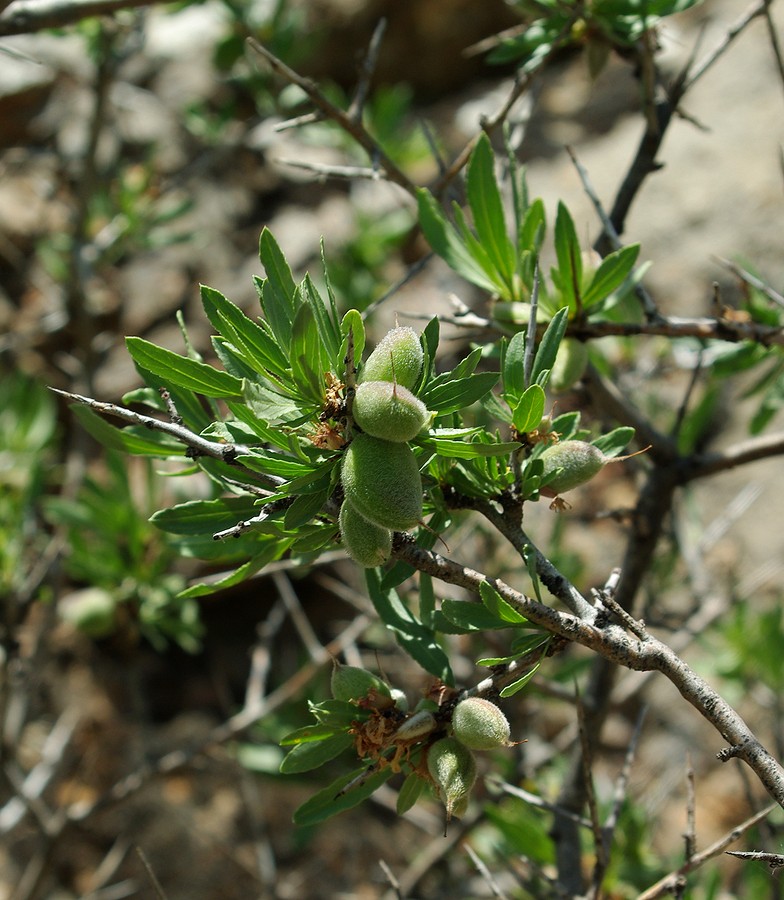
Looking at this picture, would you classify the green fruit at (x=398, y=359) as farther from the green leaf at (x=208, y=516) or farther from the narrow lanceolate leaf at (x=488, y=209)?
the narrow lanceolate leaf at (x=488, y=209)

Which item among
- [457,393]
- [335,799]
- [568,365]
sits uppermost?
[457,393]

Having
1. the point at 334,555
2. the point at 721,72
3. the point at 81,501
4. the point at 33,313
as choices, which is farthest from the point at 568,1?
the point at 721,72

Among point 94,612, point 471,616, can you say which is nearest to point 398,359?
point 471,616

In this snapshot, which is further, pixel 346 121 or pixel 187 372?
pixel 346 121

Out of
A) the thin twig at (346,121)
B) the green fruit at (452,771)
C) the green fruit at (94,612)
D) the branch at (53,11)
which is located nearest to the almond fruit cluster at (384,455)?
the green fruit at (452,771)

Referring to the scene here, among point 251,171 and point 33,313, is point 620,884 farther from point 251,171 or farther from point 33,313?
point 251,171

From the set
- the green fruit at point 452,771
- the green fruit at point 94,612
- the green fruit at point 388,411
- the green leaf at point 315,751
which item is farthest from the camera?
the green fruit at point 94,612

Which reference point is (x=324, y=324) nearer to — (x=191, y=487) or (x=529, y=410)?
(x=529, y=410)
